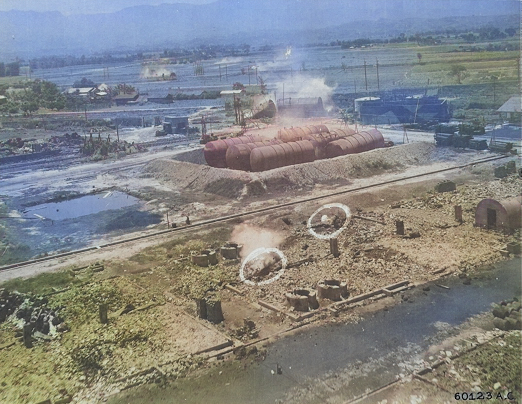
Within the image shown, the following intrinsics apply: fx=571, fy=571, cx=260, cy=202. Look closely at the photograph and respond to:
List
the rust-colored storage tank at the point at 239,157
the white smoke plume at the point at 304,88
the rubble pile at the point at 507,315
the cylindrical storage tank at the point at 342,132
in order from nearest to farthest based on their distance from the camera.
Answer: the rubble pile at the point at 507,315 → the rust-colored storage tank at the point at 239,157 → the cylindrical storage tank at the point at 342,132 → the white smoke plume at the point at 304,88

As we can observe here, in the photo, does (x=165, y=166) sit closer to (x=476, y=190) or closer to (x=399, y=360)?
(x=476, y=190)

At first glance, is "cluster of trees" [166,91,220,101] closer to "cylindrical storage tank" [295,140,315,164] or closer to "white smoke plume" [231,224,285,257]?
"cylindrical storage tank" [295,140,315,164]

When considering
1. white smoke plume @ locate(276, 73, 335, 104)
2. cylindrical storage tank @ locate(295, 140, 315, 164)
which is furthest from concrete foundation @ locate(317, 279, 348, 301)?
white smoke plume @ locate(276, 73, 335, 104)

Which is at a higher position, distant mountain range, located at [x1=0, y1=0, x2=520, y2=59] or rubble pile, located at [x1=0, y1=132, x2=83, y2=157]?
distant mountain range, located at [x1=0, y1=0, x2=520, y2=59]

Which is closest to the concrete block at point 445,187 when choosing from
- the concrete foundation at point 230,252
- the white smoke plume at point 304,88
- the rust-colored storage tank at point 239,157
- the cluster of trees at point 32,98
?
the rust-colored storage tank at point 239,157

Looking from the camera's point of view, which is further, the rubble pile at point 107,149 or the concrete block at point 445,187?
the rubble pile at point 107,149

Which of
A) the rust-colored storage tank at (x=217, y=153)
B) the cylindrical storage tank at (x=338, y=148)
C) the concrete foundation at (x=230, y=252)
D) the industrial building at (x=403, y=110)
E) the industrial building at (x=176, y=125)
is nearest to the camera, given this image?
the concrete foundation at (x=230, y=252)

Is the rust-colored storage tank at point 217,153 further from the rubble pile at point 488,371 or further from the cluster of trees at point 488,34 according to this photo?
the cluster of trees at point 488,34

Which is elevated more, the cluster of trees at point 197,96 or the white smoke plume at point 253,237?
the cluster of trees at point 197,96
